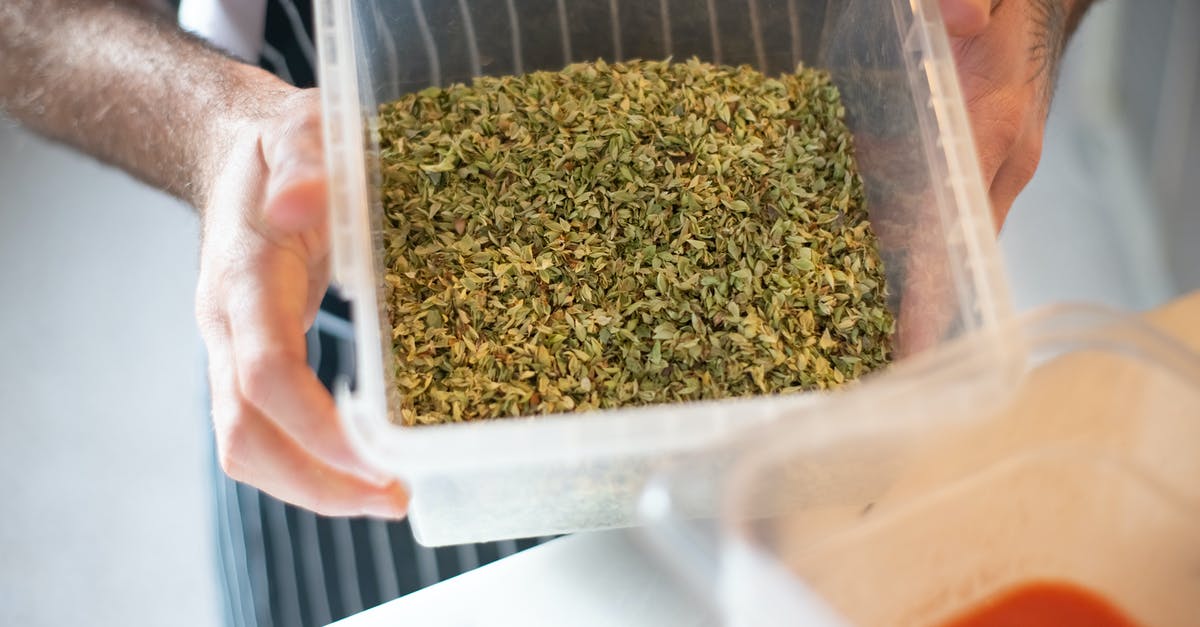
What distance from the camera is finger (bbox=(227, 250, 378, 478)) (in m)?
0.71

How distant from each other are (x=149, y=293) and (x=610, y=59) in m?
1.10

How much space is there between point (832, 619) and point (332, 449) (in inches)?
14.6

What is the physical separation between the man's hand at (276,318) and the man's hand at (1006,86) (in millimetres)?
542

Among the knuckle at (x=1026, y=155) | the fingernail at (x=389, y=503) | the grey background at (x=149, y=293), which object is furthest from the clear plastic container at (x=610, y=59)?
the grey background at (x=149, y=293)

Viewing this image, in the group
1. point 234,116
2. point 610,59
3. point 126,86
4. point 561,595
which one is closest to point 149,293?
point 126,86

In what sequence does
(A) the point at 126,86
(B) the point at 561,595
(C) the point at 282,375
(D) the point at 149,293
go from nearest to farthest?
(C) the point at 282,375, (B) the point at 561,595, (A) the point at 126,86, (D) the point at 149,293

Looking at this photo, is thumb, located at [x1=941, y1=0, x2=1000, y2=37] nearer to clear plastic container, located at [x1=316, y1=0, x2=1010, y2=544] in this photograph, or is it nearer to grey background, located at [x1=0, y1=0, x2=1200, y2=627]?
clear plastic container, located at [x1=316, y1=0, x2=1010, y2=544]

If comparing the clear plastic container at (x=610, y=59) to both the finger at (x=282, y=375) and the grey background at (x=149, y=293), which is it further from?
the grey background at (x=149, y=293)

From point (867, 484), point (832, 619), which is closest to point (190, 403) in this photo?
point (867, 484)

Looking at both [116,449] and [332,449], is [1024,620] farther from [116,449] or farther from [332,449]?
[116,449]

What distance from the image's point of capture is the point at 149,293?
175cm

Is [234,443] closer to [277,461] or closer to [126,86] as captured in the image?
[277,461]

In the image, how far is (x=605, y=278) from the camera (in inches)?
33.1

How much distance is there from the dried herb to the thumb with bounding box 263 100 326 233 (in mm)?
119
